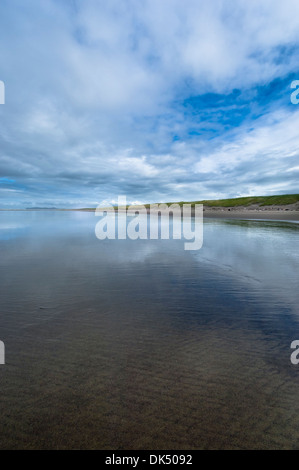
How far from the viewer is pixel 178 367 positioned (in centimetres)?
328

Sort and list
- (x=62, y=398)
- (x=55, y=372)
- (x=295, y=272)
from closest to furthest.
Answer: (x=62, y=398), (x=55, y=372), (x=295, y=272)

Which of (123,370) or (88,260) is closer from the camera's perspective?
(123,370)

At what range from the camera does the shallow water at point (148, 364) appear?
2.36 m

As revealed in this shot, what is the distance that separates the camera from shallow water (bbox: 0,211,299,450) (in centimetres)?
236

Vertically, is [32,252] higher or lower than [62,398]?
higher

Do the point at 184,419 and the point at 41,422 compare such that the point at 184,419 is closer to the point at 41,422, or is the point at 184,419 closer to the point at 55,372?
the point at 41,422

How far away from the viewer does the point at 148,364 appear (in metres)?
3.33

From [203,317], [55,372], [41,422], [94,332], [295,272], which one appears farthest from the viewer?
[295,272]

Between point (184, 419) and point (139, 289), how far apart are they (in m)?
4.14

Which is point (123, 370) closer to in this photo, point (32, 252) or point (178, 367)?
point (178, 367)
